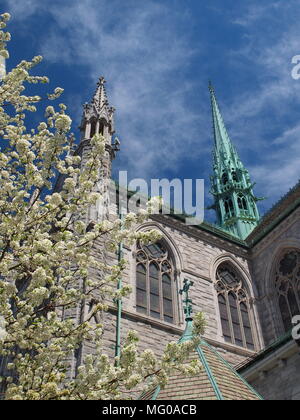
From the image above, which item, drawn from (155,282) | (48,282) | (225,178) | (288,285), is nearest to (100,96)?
(155,282)

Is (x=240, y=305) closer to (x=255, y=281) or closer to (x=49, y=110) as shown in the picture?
(x=255, y=281)

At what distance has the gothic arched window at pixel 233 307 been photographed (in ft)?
55.1

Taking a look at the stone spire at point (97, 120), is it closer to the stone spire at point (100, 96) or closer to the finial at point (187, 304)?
the stone spire at point (100, 96)

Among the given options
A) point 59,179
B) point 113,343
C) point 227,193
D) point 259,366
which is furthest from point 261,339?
point 227,193

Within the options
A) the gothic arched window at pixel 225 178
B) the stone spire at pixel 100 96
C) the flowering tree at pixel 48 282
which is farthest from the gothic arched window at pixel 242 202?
the flowering tree at pixel 48 282

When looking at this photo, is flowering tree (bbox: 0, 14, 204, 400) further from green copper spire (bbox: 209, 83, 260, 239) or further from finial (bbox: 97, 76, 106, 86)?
green copper spire (bbox: 209, 83, 260, 239)

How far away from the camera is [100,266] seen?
23.8 ft

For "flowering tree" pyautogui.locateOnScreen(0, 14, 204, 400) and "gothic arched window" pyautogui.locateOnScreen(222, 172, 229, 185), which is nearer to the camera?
"flowering tree" pyautogui.locateOnScreen(0, 14, 204, 400)

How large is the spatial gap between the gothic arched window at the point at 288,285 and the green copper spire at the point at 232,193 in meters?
11.7

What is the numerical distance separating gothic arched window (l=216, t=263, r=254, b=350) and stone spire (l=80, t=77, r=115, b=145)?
6.93m

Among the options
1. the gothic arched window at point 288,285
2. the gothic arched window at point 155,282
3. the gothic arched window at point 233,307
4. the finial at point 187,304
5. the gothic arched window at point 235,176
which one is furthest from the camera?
the gothic arched window at point 235,176

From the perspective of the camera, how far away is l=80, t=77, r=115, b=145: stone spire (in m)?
17.9

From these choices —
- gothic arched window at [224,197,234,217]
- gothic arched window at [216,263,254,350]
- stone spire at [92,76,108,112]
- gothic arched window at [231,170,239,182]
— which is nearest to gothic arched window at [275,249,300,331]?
gothic arched window at [216,263,254,350]

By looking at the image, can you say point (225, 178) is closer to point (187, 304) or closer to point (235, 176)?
point (235, 176)
